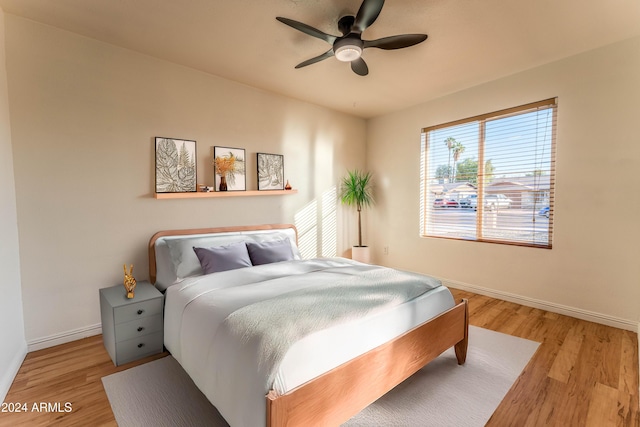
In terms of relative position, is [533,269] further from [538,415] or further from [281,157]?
[281,157]

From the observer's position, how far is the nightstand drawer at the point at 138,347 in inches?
93.1

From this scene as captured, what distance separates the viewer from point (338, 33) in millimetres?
2695

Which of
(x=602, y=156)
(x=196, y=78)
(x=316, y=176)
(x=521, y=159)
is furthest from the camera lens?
(x=316, y=176)

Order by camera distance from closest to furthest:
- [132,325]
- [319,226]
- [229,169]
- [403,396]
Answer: [403,396], [132,325], [229,169], [319,226]

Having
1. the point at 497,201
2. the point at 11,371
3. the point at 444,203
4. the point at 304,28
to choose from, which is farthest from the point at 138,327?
the point at 497,201

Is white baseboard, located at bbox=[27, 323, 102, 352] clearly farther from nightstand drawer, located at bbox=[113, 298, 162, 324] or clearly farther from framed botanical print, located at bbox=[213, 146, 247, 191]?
framed botanical print, located at bbox=[213, 146, 247, 191]

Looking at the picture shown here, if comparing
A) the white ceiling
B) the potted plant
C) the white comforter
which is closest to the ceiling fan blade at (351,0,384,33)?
the white ceiling

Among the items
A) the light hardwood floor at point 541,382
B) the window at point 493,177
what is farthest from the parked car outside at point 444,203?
the light hardwood floor at point 541,382

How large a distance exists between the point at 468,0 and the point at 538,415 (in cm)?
290

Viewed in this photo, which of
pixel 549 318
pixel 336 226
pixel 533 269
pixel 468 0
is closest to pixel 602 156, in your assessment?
pixel 533 269

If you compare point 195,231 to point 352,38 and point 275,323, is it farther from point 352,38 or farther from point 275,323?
point 352,38

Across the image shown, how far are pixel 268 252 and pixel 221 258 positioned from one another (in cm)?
53

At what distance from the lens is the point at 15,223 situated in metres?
2.46

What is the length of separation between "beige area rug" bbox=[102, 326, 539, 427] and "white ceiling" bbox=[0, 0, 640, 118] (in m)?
2.81
